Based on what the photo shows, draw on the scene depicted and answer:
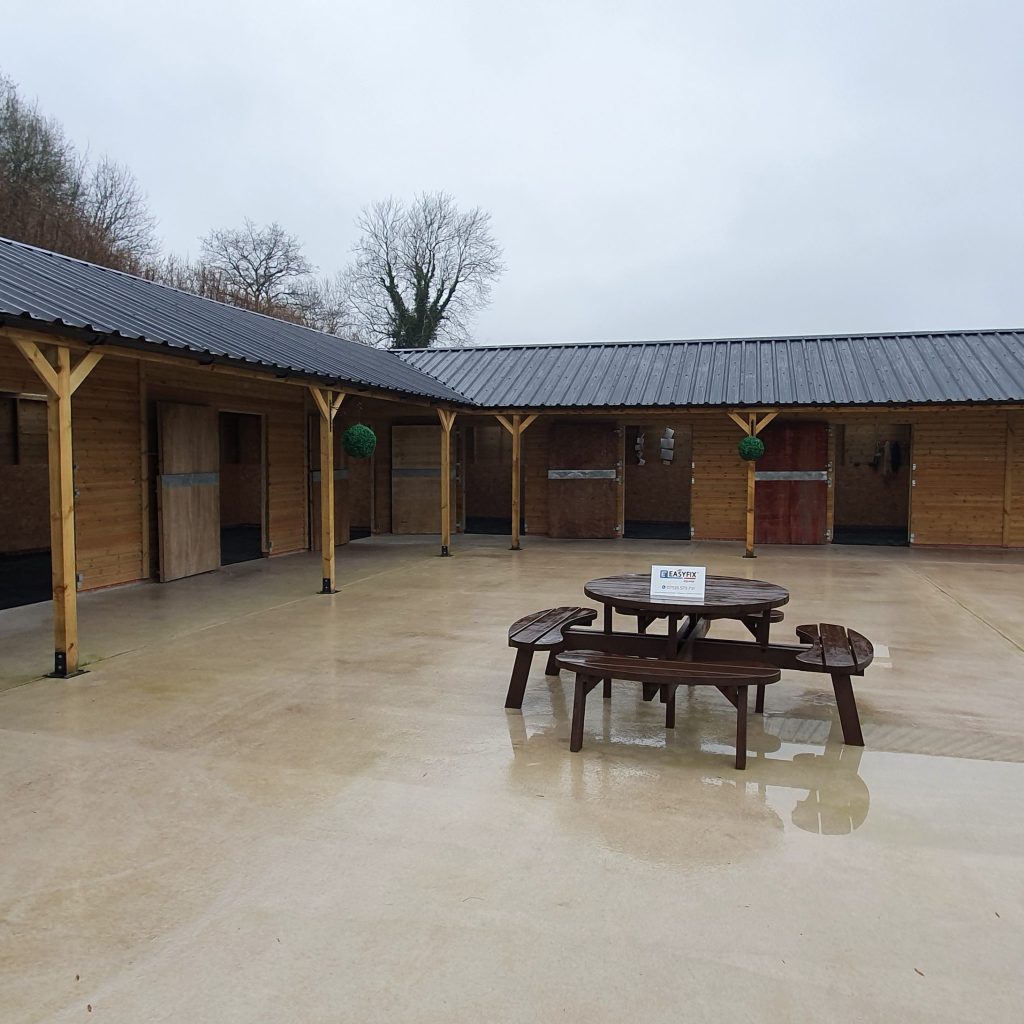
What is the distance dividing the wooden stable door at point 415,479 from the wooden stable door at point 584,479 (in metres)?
1.81

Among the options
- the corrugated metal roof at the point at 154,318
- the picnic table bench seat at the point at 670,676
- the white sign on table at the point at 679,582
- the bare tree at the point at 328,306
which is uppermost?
the bare tree at the point at 328,306

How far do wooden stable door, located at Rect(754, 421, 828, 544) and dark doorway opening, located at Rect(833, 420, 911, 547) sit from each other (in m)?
2.60

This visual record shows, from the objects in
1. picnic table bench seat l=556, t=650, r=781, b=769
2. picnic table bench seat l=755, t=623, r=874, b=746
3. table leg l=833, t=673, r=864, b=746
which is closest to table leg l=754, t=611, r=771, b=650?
picnic table bench seat l=755, t=623, r=874, b=746

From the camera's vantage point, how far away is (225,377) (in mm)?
9656

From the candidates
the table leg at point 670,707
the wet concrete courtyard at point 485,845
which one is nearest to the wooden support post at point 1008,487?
the wet concrete courtyard at point 485,845

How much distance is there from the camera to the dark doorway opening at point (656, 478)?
15.9m

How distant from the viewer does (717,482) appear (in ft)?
43.9

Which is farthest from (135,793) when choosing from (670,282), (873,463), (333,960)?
(670,282)

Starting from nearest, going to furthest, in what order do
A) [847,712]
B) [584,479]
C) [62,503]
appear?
[847,712], [62,503], [584,479]

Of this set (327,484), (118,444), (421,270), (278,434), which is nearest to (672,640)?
(327,484)

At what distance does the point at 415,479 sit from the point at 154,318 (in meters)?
7.23

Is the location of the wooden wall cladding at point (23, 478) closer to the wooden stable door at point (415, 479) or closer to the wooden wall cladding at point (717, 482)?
the wooden stable door at point (415, 479)

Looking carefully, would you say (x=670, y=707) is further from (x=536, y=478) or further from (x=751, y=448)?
(x=536, y=478)

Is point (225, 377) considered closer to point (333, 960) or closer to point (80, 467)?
point (80, 467)
